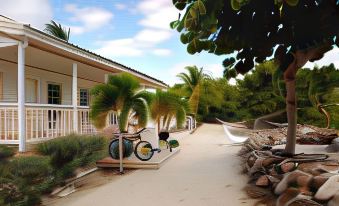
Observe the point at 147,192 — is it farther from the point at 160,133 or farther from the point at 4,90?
the point at 4,90

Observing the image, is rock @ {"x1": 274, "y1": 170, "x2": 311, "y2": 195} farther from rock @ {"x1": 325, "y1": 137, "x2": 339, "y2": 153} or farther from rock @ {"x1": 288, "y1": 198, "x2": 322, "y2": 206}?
rock @ {"x1": 325, "y1": 137, "x2": 339, "y2": 153}

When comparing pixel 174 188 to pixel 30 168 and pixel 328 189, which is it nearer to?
pixel 30 168

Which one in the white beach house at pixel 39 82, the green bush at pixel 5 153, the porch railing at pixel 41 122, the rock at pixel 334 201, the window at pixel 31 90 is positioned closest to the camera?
the rock at pixel 334 201

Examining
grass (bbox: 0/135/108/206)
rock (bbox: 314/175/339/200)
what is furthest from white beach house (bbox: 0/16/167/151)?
rock (bbox: 314/175/339/200)

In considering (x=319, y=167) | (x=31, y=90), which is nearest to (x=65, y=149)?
(x=319, y=167)

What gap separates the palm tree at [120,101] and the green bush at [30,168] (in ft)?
10.9

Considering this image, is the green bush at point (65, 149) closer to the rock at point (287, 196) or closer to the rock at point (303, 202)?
the rock at point (287, 196)

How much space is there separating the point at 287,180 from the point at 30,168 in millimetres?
4457

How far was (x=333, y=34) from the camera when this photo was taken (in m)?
6.88

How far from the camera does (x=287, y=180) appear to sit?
6215mm

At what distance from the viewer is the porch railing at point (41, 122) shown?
10016mm

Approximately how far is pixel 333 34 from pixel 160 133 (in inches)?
310

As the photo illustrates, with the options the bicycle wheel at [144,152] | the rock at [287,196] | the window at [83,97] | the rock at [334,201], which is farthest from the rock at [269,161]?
the window at [83,97]

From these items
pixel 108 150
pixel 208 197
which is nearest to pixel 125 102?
pixel 108 150
